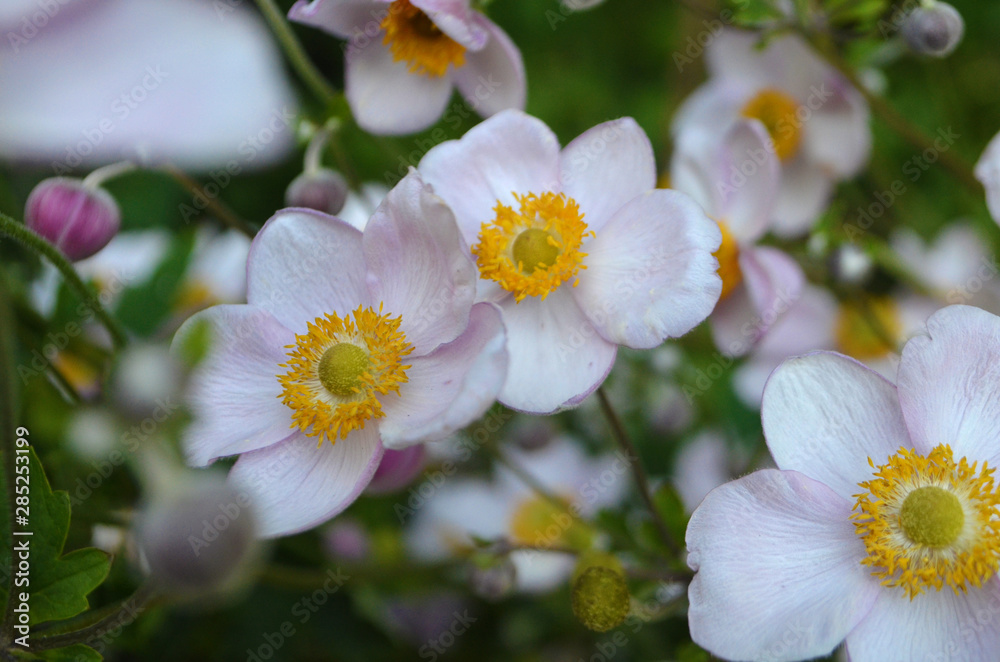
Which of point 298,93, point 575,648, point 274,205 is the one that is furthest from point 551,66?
point 575,648

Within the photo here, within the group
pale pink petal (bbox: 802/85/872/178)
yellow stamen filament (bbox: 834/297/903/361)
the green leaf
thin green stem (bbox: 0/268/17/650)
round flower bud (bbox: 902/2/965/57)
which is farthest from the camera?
yellow stamen filament (bbox: 834/297/903/361)

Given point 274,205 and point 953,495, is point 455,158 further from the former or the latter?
point 274,205

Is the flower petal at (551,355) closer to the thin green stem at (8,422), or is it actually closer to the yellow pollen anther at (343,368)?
the yellow pollen anther at (343,368)

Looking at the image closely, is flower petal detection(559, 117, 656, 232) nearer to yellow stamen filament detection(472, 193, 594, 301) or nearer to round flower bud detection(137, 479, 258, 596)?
yellow stamen filament detection(472, 193, 594, 301)

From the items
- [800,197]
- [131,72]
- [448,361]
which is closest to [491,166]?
[448,361]

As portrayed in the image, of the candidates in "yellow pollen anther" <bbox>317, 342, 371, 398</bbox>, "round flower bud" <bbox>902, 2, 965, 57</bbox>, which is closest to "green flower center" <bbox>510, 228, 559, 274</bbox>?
"yellow pollen anther" <bbox>317, 342, 371, 398</bbox>

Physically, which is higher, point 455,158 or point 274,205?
point 455,158
